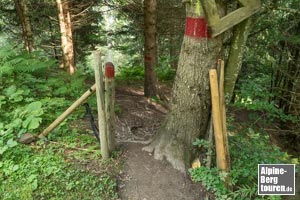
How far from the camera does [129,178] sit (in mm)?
3598

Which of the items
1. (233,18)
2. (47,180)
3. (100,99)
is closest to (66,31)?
(100,99)

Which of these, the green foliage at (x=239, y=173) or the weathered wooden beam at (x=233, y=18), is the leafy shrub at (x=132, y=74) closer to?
the green foliage at (x=239, y=173)

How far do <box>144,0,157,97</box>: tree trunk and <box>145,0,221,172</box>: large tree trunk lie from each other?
3.54 m

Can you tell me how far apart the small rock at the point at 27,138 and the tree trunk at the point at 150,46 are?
3.95 metres

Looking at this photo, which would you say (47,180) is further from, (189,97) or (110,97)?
(189,97)

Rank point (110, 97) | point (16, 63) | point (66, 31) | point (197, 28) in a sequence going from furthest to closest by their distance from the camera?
point (66, 31), point (16, 63), point (110, 97), point (197, 28)

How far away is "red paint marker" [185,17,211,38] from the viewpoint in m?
3.29

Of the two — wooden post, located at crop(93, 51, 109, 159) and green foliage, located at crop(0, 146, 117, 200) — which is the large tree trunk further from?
green foliage, located at crop(0, 146, 117, 200)

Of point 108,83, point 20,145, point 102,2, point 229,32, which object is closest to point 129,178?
point 108,83

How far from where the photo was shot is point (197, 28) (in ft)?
10.9

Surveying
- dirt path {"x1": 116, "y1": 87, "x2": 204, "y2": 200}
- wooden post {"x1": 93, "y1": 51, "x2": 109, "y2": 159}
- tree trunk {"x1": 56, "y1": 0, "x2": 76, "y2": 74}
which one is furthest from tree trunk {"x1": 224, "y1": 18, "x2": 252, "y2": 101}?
tree trunk {"x1": 56, "y1": 0, "x2": 76, "y2": 74}

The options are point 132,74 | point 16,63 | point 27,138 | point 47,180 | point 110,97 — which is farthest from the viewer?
point 132,74

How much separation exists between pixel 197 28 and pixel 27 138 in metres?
2.71

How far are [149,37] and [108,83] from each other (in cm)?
376
